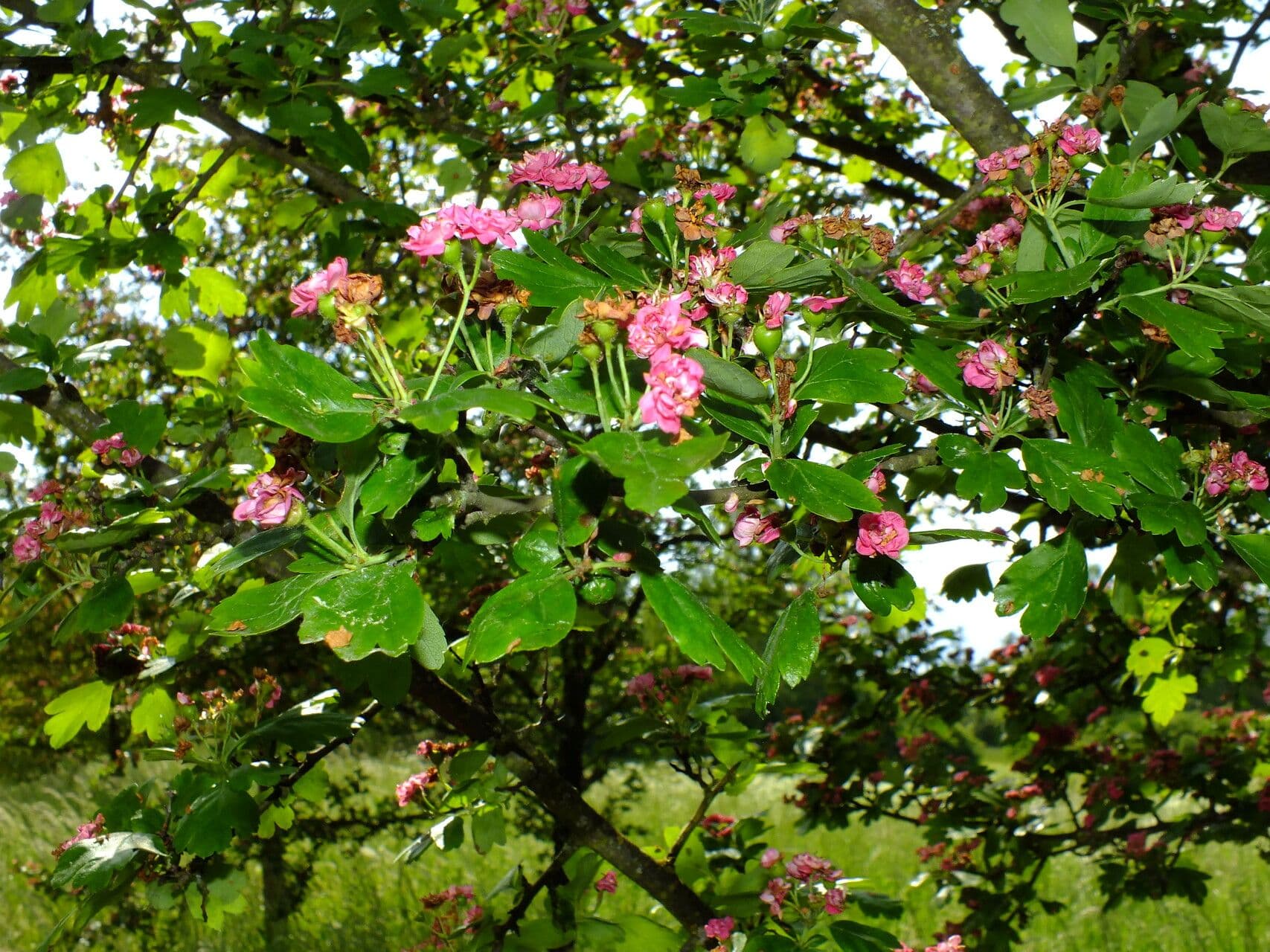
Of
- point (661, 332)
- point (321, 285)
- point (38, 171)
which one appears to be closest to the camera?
point (661, 332)

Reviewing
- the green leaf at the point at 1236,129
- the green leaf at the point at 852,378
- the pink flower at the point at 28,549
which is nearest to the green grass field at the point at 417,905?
the pink flower at the point at 28,549

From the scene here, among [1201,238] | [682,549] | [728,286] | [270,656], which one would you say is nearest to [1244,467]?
[1201,238]

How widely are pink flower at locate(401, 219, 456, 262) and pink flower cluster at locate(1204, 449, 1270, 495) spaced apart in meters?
1.15

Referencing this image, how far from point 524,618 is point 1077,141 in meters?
1.00

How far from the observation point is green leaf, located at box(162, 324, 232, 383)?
2.60 meters

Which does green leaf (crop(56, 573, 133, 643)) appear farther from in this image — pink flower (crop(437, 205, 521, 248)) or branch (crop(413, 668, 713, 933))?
pink flower (crop(437, 205, 521, 248))

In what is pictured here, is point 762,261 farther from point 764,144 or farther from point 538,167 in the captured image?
point 764,144

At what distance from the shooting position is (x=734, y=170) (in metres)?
3.39

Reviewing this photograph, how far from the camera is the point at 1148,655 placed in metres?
3.15

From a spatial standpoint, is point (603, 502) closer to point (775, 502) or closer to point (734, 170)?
point (775, 502)

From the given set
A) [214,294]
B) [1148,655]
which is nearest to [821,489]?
[214,294]

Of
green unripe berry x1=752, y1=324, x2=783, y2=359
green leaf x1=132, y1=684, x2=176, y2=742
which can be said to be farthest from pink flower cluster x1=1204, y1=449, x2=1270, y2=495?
green leaf x1=132, y1=684, x2=176, y2=742

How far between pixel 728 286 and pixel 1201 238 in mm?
706

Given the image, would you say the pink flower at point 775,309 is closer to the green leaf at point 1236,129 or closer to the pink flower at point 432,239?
the pink flower at point 432,239
